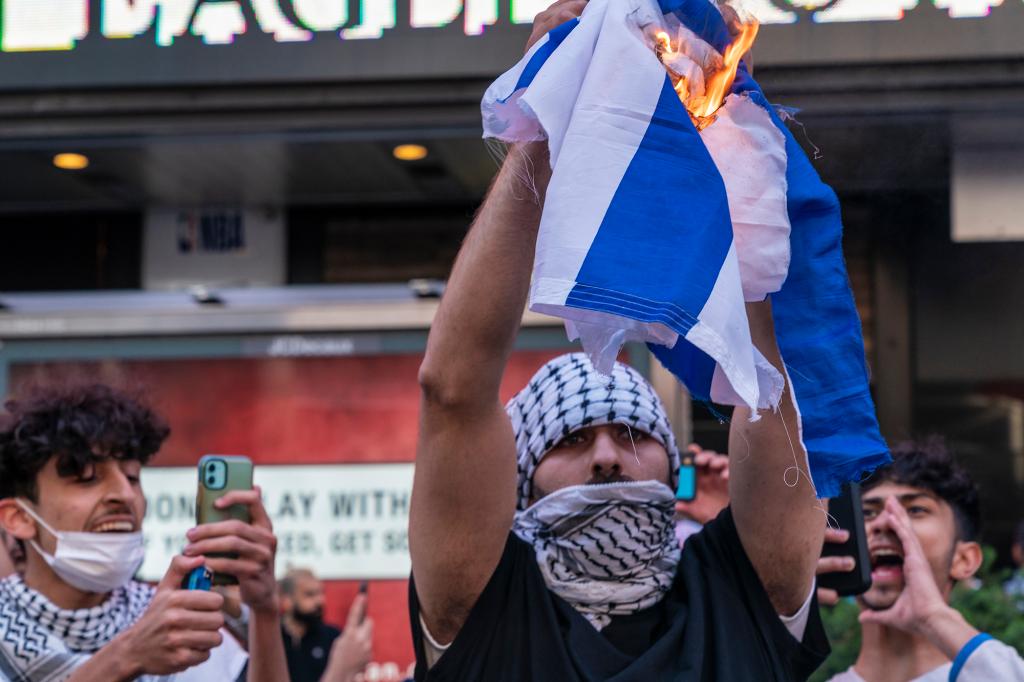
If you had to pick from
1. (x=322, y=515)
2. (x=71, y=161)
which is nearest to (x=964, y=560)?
(x=322, y=515)

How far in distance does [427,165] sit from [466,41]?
1.75 m

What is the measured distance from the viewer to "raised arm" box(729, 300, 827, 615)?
2252 millimetres

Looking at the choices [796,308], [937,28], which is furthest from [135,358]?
[796,308]

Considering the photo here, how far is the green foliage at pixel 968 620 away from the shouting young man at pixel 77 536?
1.92m

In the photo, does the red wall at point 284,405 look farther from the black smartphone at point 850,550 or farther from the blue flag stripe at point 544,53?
the blue flag stripe at point 544,53

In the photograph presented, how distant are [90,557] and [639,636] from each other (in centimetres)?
146

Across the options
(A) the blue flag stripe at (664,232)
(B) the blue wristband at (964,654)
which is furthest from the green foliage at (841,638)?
(A) the blue flag stripe at (664,232)

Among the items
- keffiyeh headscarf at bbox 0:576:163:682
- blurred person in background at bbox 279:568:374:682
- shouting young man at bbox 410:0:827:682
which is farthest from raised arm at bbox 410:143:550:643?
blurred person in background at bbox 279:568:374:682

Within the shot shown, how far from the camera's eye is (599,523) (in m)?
2.30

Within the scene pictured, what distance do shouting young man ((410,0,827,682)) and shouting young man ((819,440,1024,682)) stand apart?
0.61m

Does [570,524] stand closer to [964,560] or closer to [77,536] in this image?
[77,536]

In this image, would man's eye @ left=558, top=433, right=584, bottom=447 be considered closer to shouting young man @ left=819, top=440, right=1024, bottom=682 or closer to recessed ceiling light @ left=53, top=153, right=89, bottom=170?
shouting young man @ left=819, top=440, right=1024, bottom=682

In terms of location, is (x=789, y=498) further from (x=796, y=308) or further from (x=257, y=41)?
(x=257, y=41)

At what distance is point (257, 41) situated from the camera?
4.60 m
